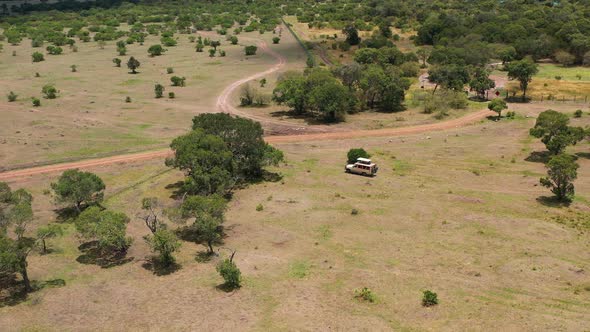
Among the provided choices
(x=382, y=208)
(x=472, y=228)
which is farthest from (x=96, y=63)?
(x=472, y=228)

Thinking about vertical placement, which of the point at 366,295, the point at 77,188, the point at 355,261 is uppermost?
the point at 77,188

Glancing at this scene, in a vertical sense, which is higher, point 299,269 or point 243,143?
point 243,143

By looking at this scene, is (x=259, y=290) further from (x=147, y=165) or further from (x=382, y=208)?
(x=147, y=165)

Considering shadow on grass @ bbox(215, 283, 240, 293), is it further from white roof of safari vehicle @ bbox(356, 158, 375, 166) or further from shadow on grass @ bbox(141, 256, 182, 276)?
white roof of safari vehicle @ bbox(356, 158, 375, 166)

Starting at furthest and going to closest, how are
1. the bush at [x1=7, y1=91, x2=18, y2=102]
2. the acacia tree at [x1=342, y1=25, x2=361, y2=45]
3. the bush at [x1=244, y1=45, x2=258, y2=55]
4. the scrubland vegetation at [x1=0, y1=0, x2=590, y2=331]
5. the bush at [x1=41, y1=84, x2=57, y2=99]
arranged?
the acacia tree at [x1=342, y1=25, x2=361, y2=45], the bush at [x1=244, y1=45, x2=258, y2=55], the bush at [x1=41, y1=84, x2=57, y2=99], the bush at [x1=7, y1=91, x2=18, y2=102], the scrubland vegetation at [x1=0, y1=0, x2=590, y2=331]

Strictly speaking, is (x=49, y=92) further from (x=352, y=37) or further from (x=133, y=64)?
(x=352, y=37)

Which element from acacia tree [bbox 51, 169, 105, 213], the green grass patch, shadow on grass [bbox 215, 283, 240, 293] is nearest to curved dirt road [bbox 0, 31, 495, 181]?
acacia tree [bbox 51, 169, 105, 213]

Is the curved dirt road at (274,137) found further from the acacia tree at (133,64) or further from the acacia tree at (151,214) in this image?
the acacia tree at (133,64)

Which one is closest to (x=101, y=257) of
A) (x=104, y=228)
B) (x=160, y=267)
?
(x=104, y=228)
